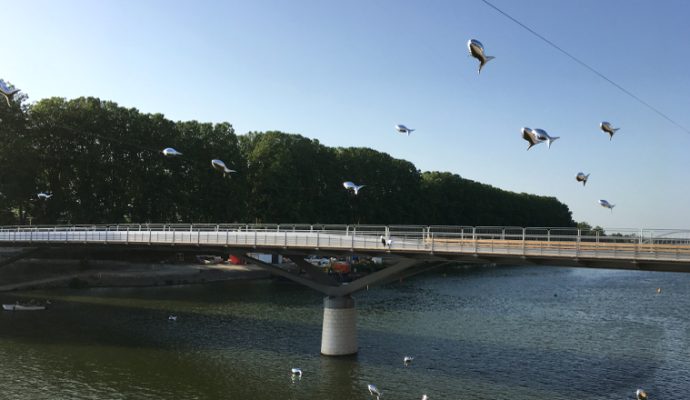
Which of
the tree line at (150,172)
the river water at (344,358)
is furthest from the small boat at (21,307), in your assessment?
the tree line at (150,172)

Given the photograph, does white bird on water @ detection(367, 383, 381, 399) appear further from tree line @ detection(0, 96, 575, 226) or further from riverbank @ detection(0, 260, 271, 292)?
tree line @ detection(0, 96, 575, 226)

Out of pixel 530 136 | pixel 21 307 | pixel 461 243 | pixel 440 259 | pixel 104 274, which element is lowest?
pixel 21 307

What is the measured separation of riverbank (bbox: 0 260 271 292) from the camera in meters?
66.5

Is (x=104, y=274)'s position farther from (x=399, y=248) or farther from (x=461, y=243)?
(x=461, y=243)

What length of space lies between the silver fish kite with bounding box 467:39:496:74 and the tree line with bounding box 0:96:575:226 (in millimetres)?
69627

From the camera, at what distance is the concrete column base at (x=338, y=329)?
3575 centimetres

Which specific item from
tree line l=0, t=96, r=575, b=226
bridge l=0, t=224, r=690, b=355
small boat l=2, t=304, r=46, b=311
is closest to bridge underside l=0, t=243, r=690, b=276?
bridge l=0, t=224, r=690, b=355

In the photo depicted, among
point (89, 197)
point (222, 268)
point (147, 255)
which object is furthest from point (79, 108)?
point (222, 268)

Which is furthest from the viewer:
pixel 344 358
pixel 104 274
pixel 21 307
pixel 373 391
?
pixel 104 274

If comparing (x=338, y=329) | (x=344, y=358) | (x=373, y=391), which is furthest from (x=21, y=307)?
(x=373, y=391)

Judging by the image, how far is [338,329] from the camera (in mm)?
35875

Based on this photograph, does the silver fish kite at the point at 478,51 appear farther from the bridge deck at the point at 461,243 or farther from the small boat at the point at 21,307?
the small boat at the point at 21,307

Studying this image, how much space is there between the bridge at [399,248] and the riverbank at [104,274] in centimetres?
1923

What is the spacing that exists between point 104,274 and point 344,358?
46803mm
